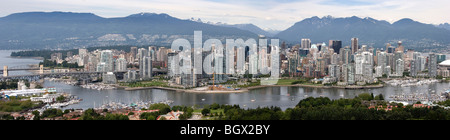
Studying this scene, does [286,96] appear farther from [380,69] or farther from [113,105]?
[380,69]

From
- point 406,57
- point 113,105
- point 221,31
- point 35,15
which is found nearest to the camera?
point 113,105

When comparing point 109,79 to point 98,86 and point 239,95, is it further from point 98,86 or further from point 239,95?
point 239,95

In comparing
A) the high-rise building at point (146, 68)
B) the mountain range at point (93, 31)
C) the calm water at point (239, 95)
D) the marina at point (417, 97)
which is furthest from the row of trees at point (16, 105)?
the mountain range at point (93, 31)

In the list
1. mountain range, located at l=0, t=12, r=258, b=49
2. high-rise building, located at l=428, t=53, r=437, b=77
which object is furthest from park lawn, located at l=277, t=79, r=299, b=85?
mountain range, located at l=0, t=12, r=258, b=49

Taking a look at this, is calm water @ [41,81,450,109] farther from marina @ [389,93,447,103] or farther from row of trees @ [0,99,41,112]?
row of trees @ [0,99,41,112]

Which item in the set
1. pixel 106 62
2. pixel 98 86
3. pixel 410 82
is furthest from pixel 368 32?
pixel 98 86
